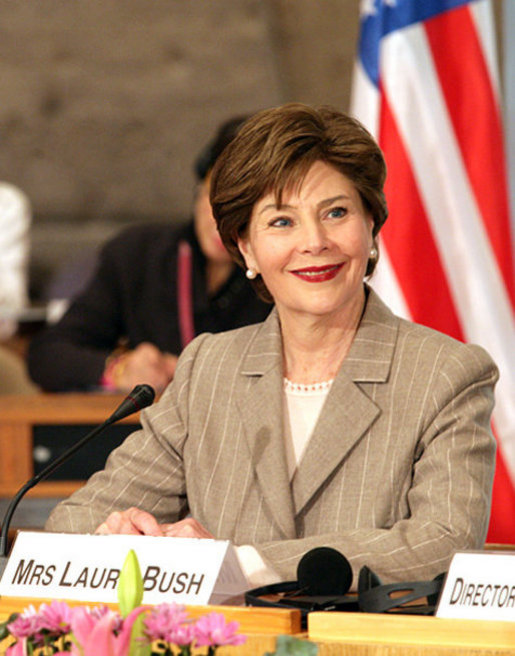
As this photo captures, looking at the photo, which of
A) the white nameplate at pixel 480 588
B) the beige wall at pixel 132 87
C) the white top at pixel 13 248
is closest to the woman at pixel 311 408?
the white nameplate at pixel 480 588

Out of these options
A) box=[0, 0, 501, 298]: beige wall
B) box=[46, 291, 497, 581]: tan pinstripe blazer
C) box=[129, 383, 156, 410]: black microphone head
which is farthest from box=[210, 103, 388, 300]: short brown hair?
box=[0, 0, 501, 298]: beige wall

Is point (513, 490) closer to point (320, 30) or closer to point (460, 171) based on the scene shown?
point (460, 171)

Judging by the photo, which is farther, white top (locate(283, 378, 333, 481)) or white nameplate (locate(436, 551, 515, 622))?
white top (locate(283, 378, 333, 481))

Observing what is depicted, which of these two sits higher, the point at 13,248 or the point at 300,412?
the point at 13,248

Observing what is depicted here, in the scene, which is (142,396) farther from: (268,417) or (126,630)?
(126,630)

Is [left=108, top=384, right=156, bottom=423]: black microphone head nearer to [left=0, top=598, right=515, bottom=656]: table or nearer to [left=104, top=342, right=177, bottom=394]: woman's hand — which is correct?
[left=0, top=598, right=515, bottom=656]: table

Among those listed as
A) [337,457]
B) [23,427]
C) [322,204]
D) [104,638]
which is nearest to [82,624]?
[104,638]

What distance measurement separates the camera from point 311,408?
204cm

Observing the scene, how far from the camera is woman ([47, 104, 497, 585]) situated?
185cm

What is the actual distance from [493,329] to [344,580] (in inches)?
61.7

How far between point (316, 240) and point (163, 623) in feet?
3.33

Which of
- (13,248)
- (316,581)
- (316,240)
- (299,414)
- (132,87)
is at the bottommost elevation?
(316,581)

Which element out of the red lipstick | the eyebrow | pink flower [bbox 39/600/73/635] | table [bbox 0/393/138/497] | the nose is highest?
the eyebrow

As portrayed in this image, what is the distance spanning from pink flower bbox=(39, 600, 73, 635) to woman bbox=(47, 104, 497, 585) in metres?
0.71
